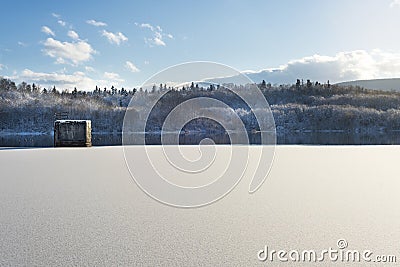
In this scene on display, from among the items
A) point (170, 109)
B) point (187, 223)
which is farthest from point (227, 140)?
point (170, 109)

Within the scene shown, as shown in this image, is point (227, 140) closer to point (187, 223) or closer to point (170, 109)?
point (187, 223)

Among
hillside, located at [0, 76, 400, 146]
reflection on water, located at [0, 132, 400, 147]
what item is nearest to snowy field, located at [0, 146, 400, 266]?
reflection on water, located at [0, 132, 400, 147]

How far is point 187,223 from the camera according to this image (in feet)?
8.98

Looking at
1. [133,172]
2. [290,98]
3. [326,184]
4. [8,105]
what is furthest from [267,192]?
[290,98]

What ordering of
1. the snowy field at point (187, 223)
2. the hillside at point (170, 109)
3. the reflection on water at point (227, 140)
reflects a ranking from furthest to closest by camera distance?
the hillside at point (170, 109) → the reflection on water at point (227, 140) → the snowy field at point (187, 223)

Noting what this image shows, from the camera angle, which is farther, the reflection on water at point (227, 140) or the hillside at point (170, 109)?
the hillside at point (170, 109)

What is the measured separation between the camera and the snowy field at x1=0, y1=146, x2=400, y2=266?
2061 mm

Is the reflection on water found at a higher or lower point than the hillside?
lower

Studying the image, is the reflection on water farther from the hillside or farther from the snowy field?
the hillside

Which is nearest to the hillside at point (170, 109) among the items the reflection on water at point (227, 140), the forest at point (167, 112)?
the forest at point (167, 112)

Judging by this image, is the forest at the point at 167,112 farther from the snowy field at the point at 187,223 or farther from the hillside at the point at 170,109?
the snowy field at the point at 187,223

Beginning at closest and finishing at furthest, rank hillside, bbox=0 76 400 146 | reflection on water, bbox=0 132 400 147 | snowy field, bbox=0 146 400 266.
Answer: snowy field, bbox=0 146 400 266 → reflection on water, bbox=0 132 400 147 → hillside, bbox=0 76 400 146

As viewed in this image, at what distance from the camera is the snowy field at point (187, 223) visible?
6.76 ft

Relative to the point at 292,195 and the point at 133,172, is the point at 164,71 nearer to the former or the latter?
the point at 133,172
